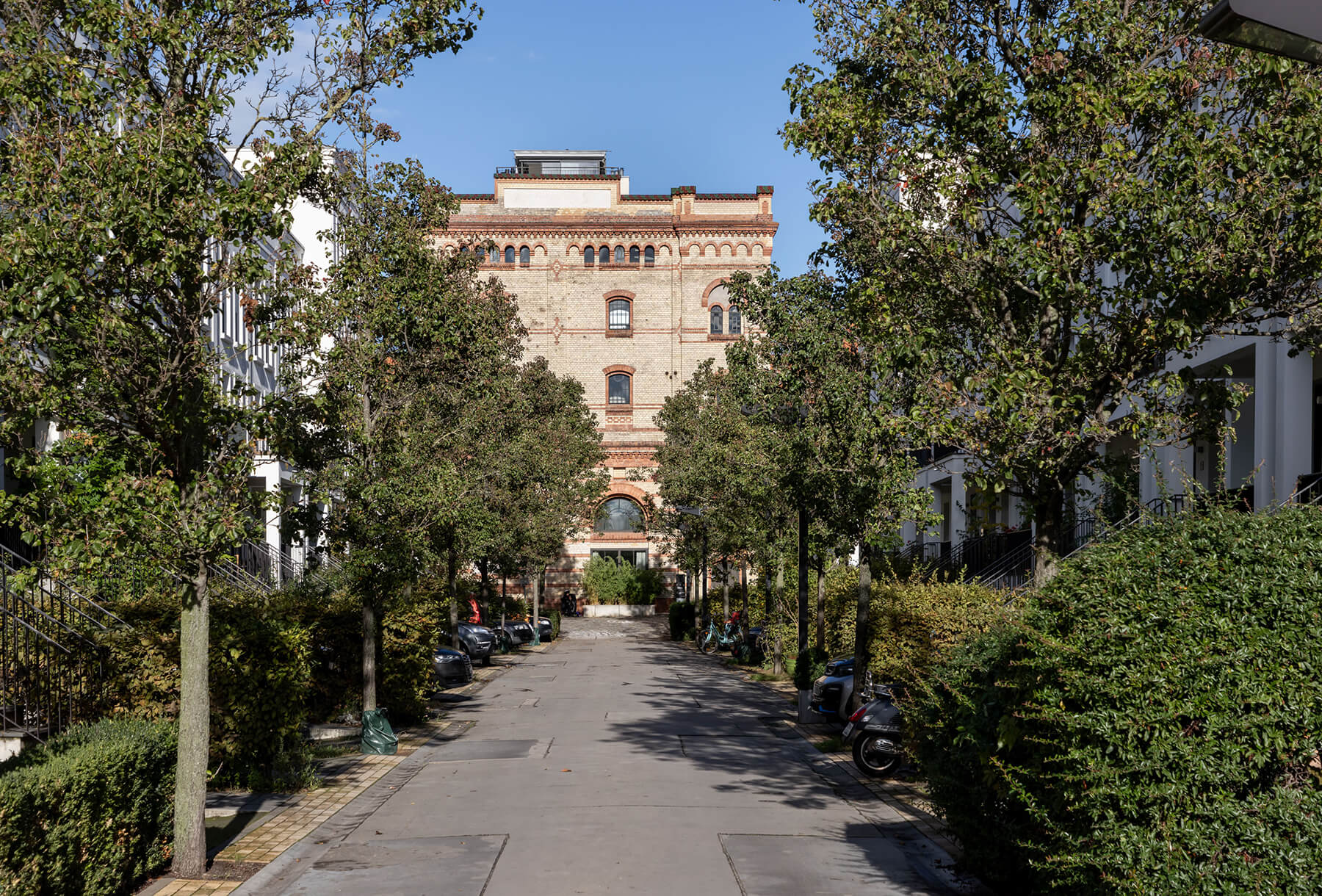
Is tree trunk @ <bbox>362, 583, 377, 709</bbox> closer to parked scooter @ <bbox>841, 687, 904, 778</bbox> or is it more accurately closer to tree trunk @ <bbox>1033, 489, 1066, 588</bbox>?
parked scooter @ <bbox>841, 687, 904, 778</bbox>

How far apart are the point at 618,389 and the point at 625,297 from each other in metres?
5.14

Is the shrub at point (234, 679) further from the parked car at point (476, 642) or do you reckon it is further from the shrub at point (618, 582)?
the shrub at point (618, 582)

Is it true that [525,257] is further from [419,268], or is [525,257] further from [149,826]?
[149,826]

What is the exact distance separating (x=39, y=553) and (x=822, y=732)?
12.4m

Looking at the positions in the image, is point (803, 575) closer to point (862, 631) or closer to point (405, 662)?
point (862, 631)

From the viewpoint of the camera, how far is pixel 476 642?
32812 mm

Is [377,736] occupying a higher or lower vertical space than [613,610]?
higher

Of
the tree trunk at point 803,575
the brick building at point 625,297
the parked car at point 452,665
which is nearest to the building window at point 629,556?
the brick building at point 625,297

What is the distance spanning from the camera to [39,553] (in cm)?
1539

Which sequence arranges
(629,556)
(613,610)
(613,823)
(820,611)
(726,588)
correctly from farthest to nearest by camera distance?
(629,556)
(613,610)
(726,588)
(820,611)
(613,823)

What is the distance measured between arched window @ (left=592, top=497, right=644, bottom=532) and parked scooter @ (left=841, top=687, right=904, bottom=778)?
157ft

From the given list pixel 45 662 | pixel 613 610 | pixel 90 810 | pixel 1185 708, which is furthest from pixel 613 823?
pixel 613 610

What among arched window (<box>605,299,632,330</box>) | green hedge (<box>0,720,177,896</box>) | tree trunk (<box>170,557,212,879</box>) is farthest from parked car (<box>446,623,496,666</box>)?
arched window (<box>605,299,632,330</box>)

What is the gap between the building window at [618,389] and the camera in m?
62.9
